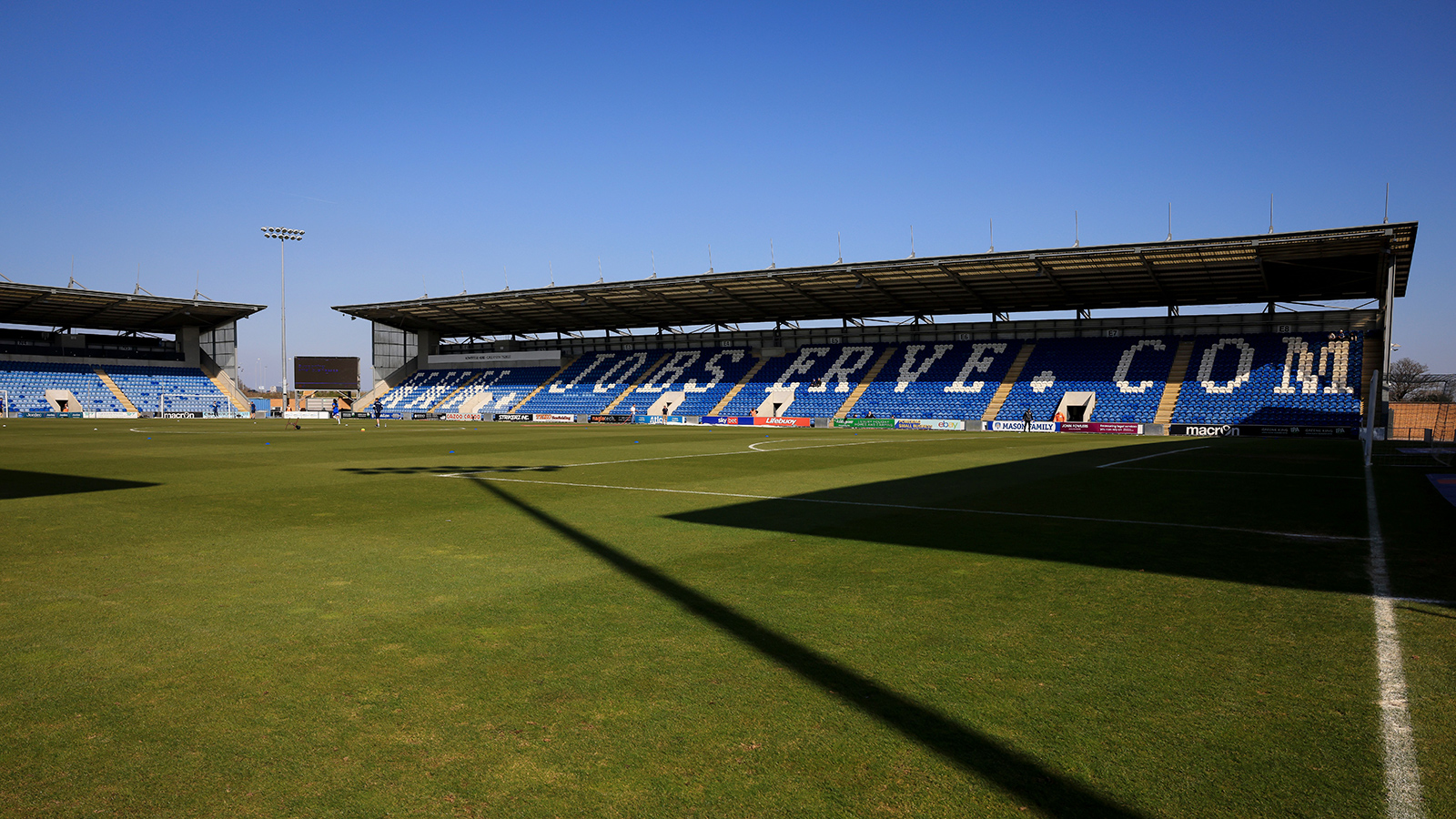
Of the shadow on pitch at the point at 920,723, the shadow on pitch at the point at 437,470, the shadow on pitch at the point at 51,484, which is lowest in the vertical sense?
the shadow on pitch at the point at 920,723

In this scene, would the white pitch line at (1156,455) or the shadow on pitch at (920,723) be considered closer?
the shadow on pitch at (920,723)

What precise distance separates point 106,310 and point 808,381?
57814 millimetres

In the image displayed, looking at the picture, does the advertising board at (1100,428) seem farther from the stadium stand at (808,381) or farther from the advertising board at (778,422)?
the advertising board at (778,422)

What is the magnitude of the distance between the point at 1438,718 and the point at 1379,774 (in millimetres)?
1017

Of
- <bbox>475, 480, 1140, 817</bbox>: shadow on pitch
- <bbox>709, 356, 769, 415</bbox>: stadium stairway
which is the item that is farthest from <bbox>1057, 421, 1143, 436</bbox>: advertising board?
<bbox>475, 480, 1140, 817</bbox>: shadow on pitch

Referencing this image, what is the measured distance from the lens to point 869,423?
49.2 meters

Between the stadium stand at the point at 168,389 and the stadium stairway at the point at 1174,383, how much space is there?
72.8 metres

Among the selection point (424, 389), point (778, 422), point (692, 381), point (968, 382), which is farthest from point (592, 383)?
point (968, 382)

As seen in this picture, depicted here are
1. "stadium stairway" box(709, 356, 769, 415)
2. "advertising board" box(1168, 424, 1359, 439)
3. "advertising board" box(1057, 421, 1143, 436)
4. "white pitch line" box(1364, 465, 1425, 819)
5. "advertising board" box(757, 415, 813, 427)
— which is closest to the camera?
"white pitch line" box(1364, 465, 1425, 819)

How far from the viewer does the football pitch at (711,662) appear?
10.7 feet

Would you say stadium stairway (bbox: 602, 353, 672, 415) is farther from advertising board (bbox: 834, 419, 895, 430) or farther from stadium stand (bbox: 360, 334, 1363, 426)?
advertising board (bbox: 834, 419, 895, 430)

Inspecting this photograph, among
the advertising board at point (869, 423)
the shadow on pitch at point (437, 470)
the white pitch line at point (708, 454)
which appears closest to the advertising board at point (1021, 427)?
the advertising board at point (869, 423)

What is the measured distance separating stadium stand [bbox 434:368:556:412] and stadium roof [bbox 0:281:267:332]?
20711 millimetres

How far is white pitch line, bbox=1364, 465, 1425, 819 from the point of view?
313 centimetres
